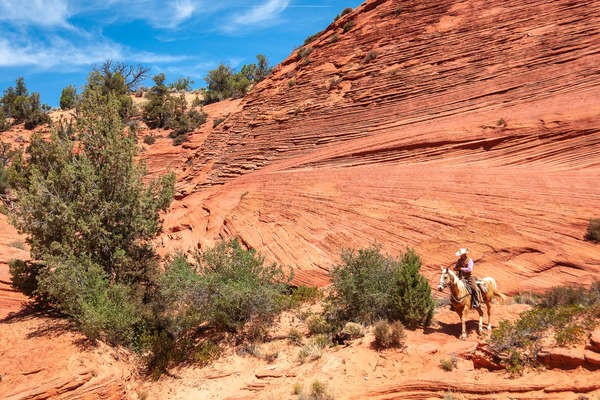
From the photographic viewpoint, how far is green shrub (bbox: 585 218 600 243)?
8930 mm

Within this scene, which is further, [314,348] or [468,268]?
[314,348]

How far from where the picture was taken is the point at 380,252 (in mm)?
11641

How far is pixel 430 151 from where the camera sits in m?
13.8

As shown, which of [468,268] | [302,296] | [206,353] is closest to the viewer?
[468,268]

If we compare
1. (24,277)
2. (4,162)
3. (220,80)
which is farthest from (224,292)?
(220,80)

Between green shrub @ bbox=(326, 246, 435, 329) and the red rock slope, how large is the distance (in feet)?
4.35

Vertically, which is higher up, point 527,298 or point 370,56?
point 370,56

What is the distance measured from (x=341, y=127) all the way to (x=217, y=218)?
688 centimetres

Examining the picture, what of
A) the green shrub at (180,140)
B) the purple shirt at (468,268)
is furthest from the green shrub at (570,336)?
the green shrub at (180,140)

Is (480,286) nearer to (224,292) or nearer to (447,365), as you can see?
(447,365)

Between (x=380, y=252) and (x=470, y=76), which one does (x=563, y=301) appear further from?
(x=470, y=76)

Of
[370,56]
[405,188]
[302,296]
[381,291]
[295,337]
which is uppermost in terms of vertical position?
[370,56]

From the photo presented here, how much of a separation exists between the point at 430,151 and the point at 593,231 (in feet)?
19.1

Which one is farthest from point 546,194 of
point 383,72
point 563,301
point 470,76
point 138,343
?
Result: point 138,343
